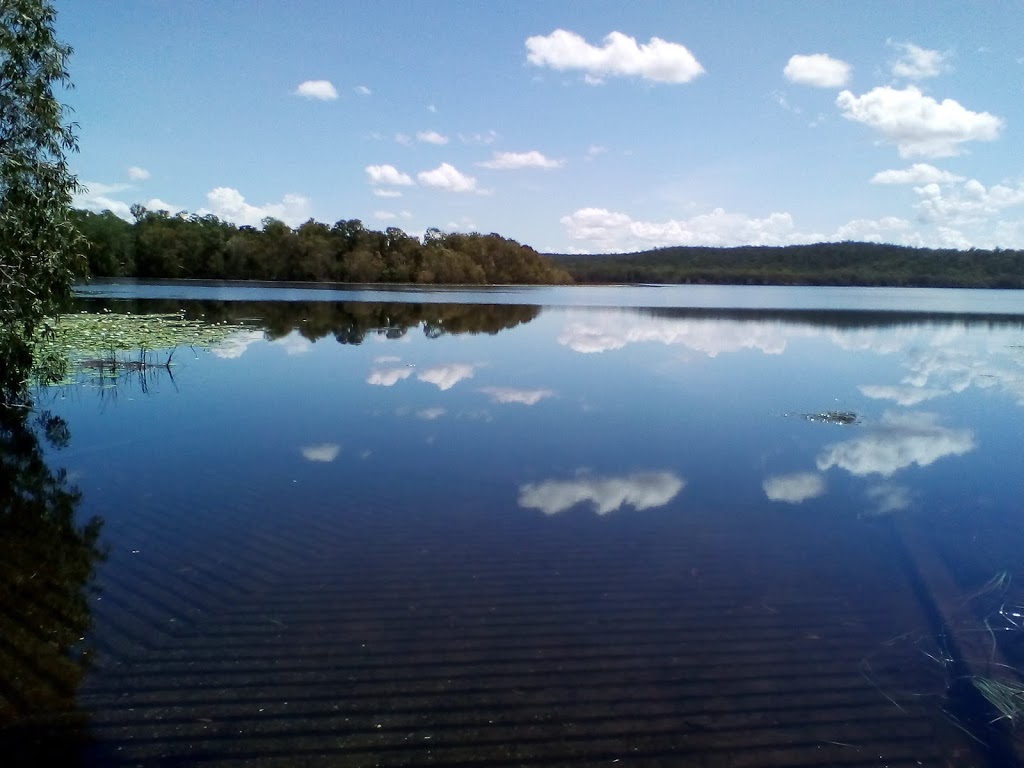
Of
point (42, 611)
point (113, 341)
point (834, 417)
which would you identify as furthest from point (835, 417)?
point (113, 341)

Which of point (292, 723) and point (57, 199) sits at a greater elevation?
point (57, 199)

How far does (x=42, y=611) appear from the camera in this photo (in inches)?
193

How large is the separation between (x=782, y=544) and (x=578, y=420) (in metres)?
5.49

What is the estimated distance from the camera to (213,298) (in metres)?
41.0

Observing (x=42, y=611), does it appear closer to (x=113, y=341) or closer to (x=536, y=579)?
(x=536, y=579)

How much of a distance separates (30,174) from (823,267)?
101973mm

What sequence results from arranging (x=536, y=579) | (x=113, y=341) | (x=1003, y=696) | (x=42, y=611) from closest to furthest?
(x=1003, y=696) → (x=42, y=611) → (x=536, y=579) → (x=113, y=341)

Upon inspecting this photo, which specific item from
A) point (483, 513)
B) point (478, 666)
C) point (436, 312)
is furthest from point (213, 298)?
point (478, 666)

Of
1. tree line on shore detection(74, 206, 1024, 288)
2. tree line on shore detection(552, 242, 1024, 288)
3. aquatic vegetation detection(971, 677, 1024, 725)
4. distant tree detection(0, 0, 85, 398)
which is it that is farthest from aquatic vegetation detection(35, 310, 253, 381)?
tree line on shore detection(552, 242, 1024, 288)

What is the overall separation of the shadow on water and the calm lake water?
8 centimetres

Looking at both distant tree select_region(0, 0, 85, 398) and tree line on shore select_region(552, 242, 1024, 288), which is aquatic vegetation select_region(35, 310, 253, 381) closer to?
distant tree select_region(0, 0, 85, 398)

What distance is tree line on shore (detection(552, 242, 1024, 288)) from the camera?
286ft

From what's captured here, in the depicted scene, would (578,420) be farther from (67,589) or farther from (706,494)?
(67,589)

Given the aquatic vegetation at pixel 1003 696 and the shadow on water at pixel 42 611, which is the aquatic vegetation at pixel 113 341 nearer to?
the shadow on water at pixel 42 611
